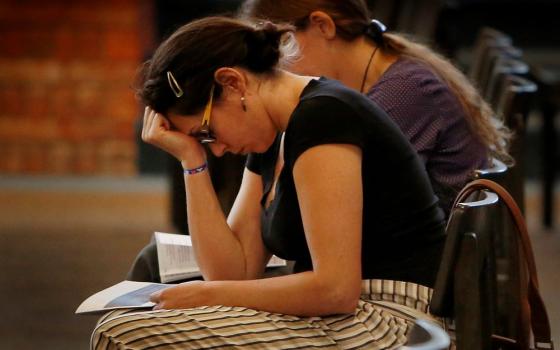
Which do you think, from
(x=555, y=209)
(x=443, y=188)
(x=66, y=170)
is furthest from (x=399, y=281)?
(x=66, y=170)

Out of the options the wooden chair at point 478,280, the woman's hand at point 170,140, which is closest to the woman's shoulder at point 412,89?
the woman's hand at point 170,140

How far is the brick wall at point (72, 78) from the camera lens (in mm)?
7047

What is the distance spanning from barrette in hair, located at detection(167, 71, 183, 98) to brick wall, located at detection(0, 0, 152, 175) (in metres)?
4.96

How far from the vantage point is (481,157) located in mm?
2637

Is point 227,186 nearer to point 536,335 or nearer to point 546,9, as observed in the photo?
Result: point 536,335

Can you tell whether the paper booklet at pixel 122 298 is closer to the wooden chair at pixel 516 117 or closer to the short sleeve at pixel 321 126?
the short sleeve at pixel 321 126

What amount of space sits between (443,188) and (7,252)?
340 centimetres

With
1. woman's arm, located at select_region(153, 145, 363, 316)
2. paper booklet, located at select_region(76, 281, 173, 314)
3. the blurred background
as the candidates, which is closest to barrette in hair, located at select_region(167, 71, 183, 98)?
woman's arm, located at select_region(153, 145, 363, 316)

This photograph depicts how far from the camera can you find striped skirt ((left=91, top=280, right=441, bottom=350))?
6.27 ft

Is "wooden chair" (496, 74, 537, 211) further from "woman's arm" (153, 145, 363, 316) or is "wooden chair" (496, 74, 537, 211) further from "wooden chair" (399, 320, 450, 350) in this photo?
"wooden chair" (399, 320, 450, 350)

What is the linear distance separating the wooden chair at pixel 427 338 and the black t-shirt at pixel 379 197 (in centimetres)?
72

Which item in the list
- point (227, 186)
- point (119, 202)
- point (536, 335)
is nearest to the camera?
point (536, 335)

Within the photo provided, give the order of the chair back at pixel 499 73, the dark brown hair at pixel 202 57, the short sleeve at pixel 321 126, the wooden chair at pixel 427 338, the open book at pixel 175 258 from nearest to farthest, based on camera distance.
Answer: the wooden chair at pixel 427 338 < the short sleeve at pixel 321 126 < the dark brown hair at pixel 202 57 < the open book at pixel 175 258 < the chair back at pixel 499 73

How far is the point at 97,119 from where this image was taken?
281 inches
